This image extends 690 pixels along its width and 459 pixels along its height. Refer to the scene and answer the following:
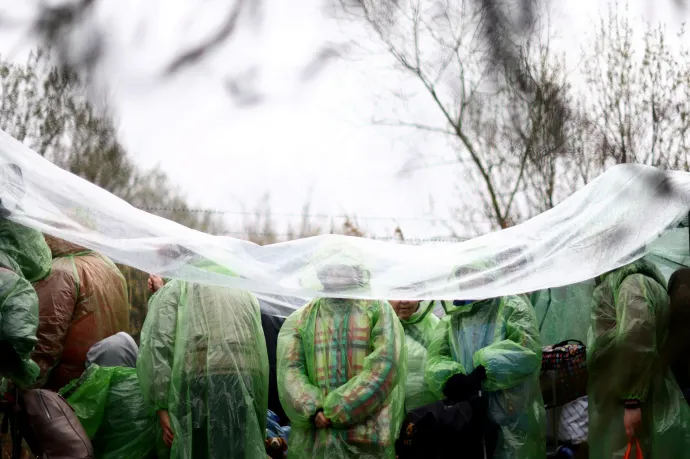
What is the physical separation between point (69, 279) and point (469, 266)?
6.27 feet

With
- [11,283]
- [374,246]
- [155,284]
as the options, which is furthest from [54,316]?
[374,246]

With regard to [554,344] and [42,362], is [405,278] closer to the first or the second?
[554,344]

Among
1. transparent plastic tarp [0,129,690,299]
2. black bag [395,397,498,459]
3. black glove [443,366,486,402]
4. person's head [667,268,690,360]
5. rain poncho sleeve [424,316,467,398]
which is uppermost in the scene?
transparent plastic tarp [0,129,690,299]

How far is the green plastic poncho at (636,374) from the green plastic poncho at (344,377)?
0.90m

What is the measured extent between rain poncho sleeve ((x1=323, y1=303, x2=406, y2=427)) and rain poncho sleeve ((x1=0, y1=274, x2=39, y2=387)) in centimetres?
126

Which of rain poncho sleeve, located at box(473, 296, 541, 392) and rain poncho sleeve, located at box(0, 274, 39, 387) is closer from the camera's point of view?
rain poncho sleeve, located at box(0, 274, 39, 387)

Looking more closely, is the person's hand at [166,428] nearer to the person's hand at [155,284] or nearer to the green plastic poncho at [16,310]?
the green plastic poncho at [16,310]

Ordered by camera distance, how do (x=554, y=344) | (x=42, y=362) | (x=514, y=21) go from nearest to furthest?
1. (x=42, y=362)
2. (x=554, y=344)
3. (x=514, y=21)

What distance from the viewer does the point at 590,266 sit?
4.03m

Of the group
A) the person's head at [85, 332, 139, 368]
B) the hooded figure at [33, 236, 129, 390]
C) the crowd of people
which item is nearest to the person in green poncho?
the crowd of people

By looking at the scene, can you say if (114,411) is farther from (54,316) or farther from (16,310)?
(16,310)

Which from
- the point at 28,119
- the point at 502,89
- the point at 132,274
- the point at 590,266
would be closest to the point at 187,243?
the point at 590,266

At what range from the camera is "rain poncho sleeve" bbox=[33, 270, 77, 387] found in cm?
430

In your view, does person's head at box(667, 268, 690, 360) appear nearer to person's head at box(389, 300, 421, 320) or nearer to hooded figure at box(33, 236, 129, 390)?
person's head at box(389, 300, 421, 320)
